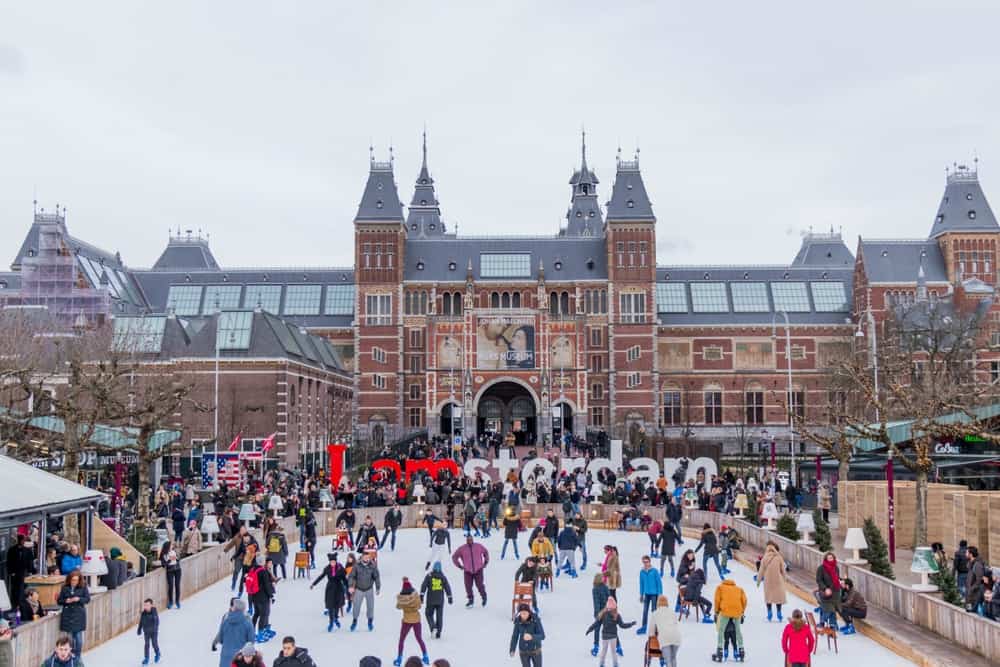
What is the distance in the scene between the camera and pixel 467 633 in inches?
659

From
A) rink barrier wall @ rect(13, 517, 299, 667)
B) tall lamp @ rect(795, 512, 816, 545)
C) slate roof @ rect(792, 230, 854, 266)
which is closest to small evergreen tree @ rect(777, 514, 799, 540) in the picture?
tall lamp @ rect(795, 512, 816, 545)

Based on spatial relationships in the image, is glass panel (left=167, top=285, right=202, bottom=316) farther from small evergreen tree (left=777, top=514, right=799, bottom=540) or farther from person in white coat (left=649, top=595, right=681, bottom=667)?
person in white coat (left=649, top=595, right=681, bottom=667)

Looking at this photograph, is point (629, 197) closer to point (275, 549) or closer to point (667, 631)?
point (275, 549)

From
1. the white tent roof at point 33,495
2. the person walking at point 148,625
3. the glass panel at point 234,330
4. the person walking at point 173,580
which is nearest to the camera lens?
the person walking at point 148,625

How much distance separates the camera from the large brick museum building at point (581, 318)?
7144cm

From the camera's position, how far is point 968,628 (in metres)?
14.3

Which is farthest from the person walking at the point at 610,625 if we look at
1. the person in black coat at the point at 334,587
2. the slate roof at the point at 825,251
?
the slate roof at the point at 825,251

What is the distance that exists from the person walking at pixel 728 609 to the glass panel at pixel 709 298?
6408 cm

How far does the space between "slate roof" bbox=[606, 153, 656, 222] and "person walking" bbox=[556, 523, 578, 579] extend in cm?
5226

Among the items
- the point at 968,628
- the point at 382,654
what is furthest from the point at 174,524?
the point at 968,628

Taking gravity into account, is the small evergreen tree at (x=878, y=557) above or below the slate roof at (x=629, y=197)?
below

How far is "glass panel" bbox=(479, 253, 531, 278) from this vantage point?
75562 mm

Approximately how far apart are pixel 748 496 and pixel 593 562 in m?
9.15

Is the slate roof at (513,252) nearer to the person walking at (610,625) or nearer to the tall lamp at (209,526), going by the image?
the tall lamp at (209,526)
